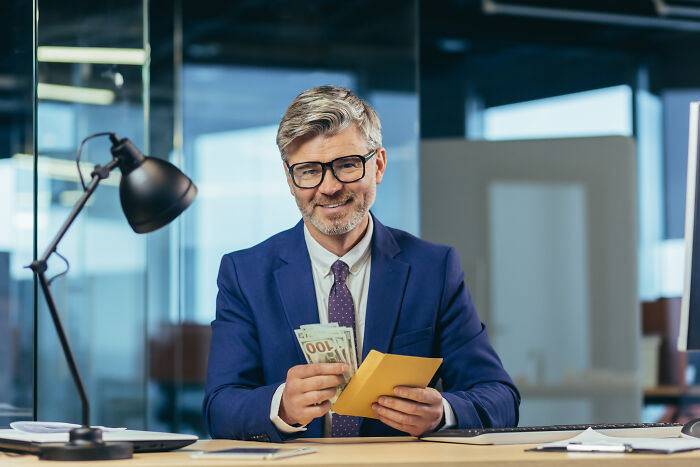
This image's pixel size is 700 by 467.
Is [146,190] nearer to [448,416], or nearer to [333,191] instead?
[333,191]

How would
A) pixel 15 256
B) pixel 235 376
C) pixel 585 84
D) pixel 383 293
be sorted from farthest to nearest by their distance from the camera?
pixel 585 84
pixel 15 256
pixel 383 293
pixel 235 376

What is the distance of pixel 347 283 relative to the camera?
2113 mm

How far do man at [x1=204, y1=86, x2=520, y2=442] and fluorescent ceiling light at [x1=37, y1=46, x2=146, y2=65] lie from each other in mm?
1007

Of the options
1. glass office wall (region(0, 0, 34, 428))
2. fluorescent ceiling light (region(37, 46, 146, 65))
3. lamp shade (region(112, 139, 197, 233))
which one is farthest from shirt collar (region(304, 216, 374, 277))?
glass office wall (region(0, 0, 34, 428))

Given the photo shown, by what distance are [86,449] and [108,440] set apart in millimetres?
108

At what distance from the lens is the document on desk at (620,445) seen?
4.64ft

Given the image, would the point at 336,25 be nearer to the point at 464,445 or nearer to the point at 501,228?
the point at 501,228

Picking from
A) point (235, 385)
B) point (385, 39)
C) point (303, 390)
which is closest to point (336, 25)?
point (385, 39)

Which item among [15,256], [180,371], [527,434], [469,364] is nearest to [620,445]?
[527,434]

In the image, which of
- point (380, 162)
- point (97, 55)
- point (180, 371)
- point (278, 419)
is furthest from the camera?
point (180, 371)

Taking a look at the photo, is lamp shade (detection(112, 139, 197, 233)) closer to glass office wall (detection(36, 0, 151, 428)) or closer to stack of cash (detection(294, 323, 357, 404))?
stack of cash (detection(294, 323, 357, 404))

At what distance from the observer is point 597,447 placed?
1431mm

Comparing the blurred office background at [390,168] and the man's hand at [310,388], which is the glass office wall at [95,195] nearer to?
the blurred office background at [390,168]

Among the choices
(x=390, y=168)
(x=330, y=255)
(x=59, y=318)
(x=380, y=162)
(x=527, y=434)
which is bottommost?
(x=527, y=434)
